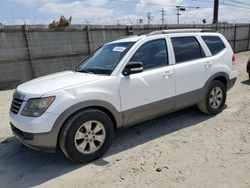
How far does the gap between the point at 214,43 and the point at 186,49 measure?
0.90m

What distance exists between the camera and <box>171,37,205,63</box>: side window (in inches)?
195

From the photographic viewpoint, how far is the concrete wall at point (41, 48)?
379 inches

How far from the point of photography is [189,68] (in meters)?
4.98

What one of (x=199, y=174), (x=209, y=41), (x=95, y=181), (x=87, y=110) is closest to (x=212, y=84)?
(x=209, y=41)

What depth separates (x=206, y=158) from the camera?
3875 millimetres

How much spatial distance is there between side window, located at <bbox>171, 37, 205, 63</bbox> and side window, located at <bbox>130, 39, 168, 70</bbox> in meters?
0.26

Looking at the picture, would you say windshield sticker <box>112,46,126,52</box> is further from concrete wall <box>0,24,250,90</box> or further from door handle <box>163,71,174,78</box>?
concrete wall <box>0,24,250,90</box>

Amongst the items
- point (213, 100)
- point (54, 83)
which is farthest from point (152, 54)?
point (213, 100)

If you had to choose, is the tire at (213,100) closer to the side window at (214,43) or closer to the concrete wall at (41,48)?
the side window at (214,43)

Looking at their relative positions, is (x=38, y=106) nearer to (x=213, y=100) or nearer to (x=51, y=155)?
(x=51, y=155)

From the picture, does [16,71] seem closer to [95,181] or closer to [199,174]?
[95,181]

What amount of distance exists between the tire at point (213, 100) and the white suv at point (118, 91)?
2 cm

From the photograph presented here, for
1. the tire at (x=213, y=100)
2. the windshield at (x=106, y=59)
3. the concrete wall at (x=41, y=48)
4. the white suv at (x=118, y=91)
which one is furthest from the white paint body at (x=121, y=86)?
the concrete wall at (x=41, y=48)

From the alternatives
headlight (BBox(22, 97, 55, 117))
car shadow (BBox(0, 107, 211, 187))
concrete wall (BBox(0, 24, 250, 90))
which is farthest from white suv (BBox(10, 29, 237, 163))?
concrete wall (BBox(0, 24, 250, 90))
